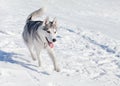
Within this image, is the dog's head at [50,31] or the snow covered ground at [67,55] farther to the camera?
the dog's head at [50,31]

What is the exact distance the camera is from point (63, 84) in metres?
6.88

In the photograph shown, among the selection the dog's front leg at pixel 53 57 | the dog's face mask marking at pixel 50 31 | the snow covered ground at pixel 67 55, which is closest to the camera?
the snow covered ground at pixel 67 55

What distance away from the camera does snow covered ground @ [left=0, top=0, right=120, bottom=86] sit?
6927mm

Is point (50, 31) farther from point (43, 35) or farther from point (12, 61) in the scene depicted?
point (12, 61)

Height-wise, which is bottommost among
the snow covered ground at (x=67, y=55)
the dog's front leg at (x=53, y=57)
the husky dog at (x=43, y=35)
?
the snow covered ground at (x=67, y=55)

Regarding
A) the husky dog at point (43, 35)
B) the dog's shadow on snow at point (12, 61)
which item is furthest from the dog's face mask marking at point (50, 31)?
the dog's shadow on snow at point (12, 61)

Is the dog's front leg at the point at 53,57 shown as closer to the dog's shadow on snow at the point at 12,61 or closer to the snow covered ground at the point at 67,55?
the snow covered ground at the point at 67,55

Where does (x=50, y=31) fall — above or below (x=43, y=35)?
above

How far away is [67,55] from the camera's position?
29.6 ft

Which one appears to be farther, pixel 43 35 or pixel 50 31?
pixel 43 35

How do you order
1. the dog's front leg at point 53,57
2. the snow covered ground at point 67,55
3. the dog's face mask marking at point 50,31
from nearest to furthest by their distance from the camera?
the snow covered ground at point 67,55, the dog's face mask marking at point 50,31, the dog's front leg at point 53,57

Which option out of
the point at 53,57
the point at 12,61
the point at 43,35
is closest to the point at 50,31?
the point at 43,35

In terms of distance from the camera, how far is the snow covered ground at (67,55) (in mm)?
6927

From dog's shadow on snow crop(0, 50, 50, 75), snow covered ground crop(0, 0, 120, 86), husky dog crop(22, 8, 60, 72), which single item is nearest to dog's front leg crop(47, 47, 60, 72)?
husky dog crop(22, 8, 60, 72)
